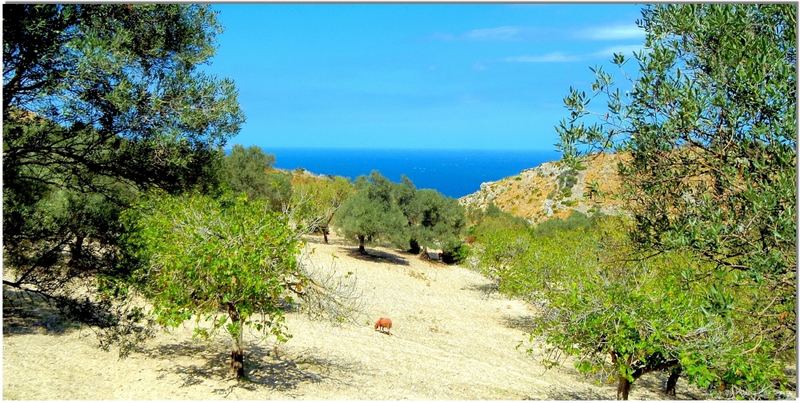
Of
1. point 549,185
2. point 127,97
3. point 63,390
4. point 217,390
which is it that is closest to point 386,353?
point 217,390

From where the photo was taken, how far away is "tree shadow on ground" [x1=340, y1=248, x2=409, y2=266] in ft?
135

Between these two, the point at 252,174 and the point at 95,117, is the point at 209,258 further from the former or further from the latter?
the point at 252,174

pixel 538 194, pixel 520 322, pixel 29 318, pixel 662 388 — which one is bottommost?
pixel 662 388

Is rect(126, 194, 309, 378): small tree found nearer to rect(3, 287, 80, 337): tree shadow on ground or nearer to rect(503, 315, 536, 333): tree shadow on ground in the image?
rect(3, 287, 80, 337): tree shadow on ground

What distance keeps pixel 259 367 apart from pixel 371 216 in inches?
1022

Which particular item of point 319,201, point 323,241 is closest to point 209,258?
point 319,201

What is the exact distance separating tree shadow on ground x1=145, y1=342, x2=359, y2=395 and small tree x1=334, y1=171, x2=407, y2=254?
23450mm

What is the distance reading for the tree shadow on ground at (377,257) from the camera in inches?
1614

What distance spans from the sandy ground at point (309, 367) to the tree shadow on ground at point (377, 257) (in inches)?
589

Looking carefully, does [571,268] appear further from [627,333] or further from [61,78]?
[61,78]

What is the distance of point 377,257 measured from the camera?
42.1 metres

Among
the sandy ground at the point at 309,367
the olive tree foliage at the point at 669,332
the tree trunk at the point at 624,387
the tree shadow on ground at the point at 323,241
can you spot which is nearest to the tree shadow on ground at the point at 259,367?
the sandy ground at the point at 309,367

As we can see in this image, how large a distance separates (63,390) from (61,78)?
20.1 feet

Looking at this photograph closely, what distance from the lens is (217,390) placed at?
12977 millimetres
